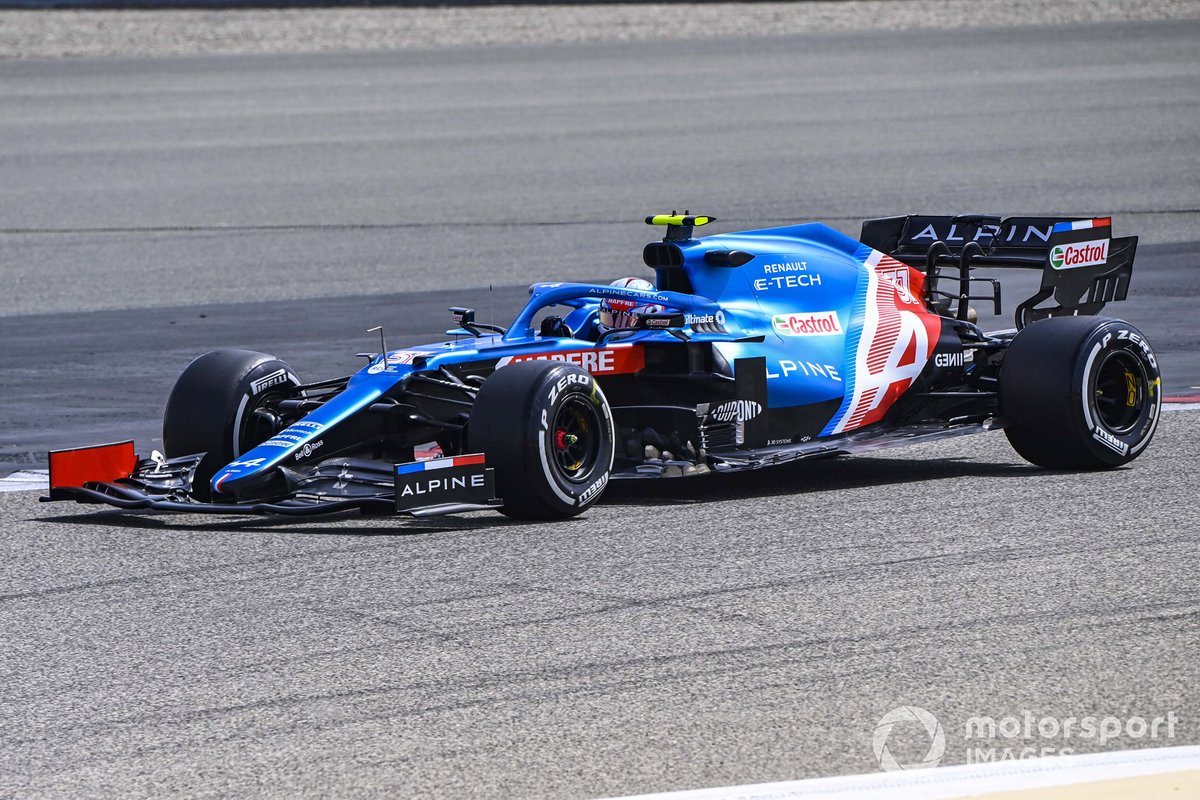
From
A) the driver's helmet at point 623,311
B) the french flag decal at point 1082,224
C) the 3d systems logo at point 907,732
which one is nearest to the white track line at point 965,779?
the 3d systems logo at point 907,732

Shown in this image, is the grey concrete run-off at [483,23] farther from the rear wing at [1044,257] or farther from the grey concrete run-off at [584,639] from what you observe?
the grey concrete run-off at [584,639]

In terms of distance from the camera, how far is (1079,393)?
9680 mm

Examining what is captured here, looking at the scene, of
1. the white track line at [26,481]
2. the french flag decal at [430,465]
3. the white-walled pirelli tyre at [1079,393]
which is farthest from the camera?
the white track line at [26,481]

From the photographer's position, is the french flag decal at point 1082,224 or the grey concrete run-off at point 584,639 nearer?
the grey concrete run-off at point 584,639

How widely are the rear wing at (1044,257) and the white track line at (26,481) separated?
15.6 feet

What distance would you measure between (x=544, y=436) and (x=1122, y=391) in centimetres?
327

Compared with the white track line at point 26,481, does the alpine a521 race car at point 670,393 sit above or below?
above

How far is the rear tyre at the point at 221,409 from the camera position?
939cm

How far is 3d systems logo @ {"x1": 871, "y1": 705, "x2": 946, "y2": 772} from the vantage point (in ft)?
17.2

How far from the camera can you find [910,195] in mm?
24281

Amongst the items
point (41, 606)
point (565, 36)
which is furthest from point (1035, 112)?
point (41, 606)

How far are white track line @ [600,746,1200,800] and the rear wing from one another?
18.7ft

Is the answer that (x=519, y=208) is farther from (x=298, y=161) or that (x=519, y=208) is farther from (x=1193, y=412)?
(x=1193, y=412)

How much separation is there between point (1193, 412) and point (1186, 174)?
588 inches
